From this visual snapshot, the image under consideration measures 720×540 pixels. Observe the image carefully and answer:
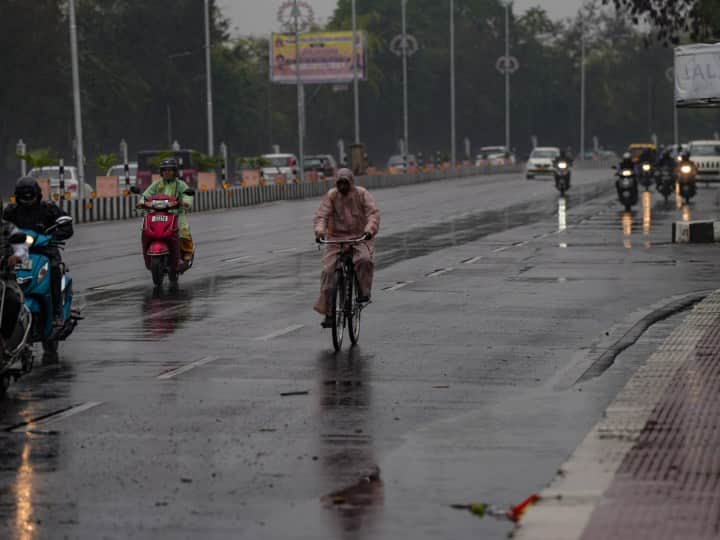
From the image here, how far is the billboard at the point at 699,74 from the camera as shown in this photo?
26.1m

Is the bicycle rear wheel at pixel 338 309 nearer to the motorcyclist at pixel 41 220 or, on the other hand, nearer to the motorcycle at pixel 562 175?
the motorcyclist at pixel 41 220

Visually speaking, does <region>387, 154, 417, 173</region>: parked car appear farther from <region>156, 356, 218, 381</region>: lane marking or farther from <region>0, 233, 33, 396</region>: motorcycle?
<region>0, 233, 33, 396</region>: motorcycle

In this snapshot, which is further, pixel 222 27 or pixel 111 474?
pixel 222 27

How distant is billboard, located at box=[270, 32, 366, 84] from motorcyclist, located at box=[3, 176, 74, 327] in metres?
103

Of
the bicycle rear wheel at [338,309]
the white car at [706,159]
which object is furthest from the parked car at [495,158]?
the bicycle rear wheel at [338,309]

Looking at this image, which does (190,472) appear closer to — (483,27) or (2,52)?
(2,52)

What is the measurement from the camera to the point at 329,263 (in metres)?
15.5

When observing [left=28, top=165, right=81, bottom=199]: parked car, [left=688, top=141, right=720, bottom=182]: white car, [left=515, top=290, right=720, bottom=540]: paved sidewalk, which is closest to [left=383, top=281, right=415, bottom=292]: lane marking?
[left=515, top=290, right=720, bottom=540]: paved sidewalk

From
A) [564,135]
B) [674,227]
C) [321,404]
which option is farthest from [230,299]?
[564,135]

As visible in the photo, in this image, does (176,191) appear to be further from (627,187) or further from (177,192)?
(627,187)

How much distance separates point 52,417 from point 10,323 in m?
1.00

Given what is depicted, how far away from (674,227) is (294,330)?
16626mm

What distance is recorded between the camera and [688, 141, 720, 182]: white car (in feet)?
197

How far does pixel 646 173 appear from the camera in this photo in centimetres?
6272
